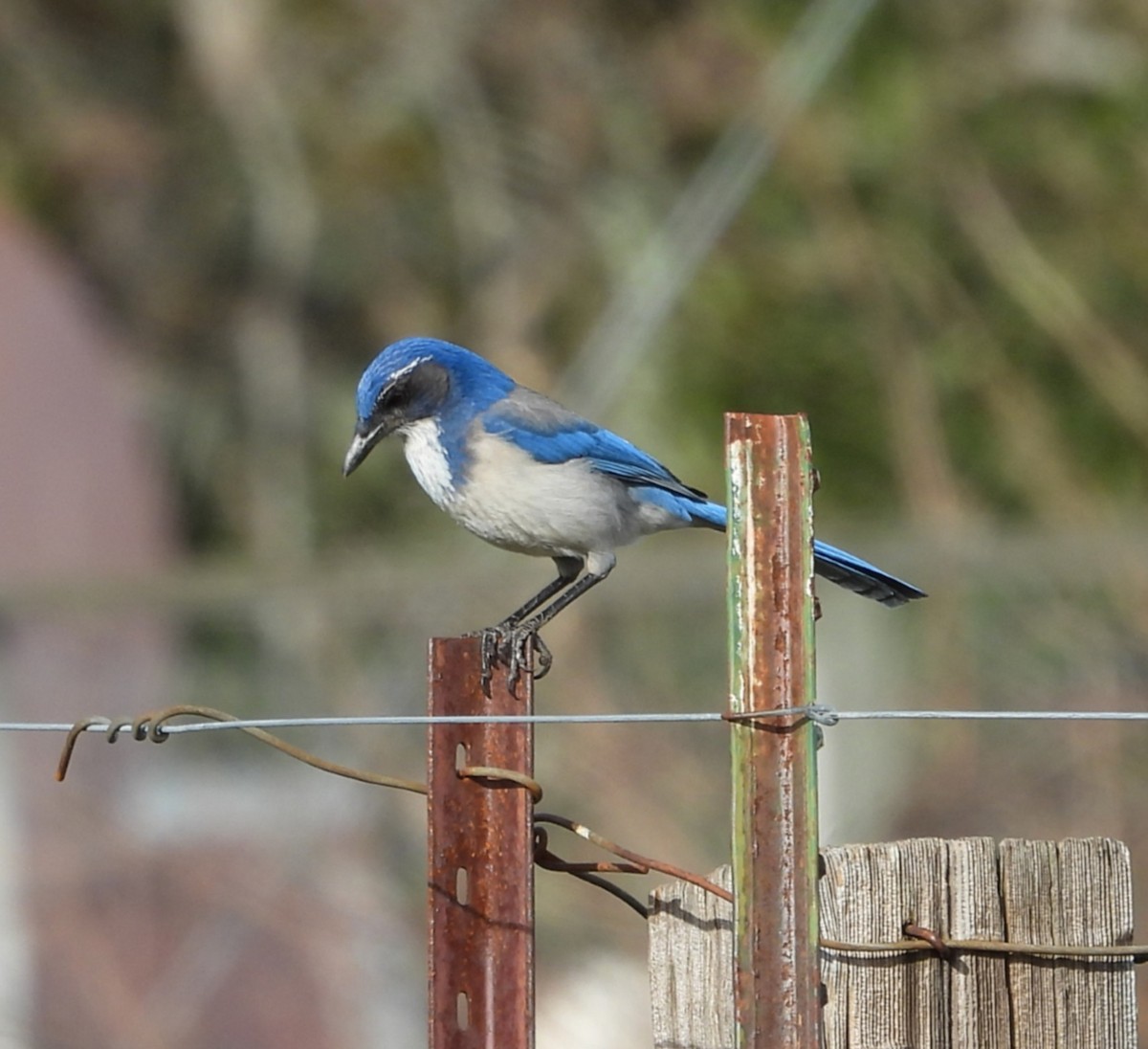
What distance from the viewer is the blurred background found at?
7.59 meters

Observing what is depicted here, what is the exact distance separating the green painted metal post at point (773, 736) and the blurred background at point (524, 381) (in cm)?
399

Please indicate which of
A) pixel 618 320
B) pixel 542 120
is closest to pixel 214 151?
pixel 542 120

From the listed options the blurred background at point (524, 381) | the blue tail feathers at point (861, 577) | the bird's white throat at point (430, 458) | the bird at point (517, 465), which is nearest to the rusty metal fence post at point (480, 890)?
the blue tail feathers at point (861, 577)

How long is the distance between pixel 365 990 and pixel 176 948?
2.57 feet

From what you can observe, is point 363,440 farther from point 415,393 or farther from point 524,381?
point 524,381

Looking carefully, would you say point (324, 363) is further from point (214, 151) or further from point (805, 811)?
point (805, 811)

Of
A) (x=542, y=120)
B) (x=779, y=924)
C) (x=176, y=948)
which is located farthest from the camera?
(x=542, y=120)

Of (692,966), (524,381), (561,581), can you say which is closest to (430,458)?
(561,581)

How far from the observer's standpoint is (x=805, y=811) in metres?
2.52

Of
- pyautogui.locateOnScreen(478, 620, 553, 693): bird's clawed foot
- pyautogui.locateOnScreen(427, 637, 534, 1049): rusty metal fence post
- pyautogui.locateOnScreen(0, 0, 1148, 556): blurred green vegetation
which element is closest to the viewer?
pyautogui.locateOnScreen(427, 637, 534, 1049): rusty metal fence post

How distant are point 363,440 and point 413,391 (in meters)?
0.17

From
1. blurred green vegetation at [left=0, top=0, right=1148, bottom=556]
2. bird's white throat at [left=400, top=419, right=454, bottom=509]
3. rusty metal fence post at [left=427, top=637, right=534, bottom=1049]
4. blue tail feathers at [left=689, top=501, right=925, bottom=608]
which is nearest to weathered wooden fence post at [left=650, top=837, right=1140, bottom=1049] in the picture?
rusty metal fence post at [left=427, top=637, right=534, bottom=1049]

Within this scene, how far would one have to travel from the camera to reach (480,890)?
2.78 metres

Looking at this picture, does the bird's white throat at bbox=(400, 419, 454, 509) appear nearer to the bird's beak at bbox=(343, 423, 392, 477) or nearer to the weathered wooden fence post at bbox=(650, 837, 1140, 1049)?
the bird's beak at bbox=(343, 423, 392, 477)
